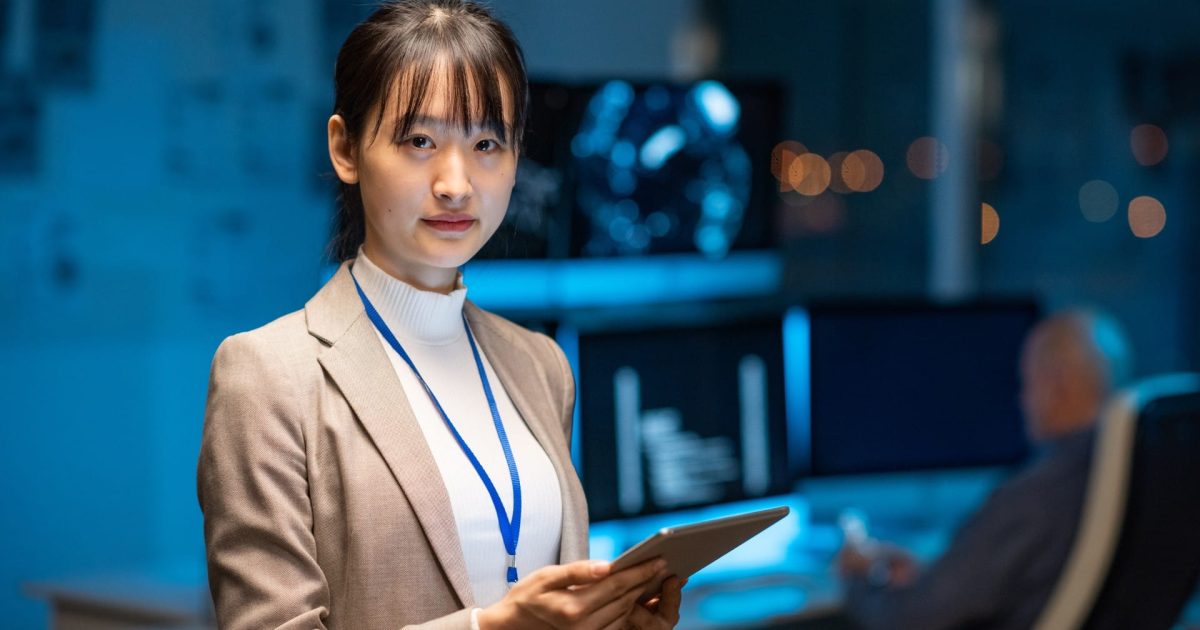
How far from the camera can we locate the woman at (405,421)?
117 cm

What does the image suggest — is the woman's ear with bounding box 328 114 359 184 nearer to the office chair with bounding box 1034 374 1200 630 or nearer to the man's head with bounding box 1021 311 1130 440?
the office chair with bounding box 1034 374 1200 630

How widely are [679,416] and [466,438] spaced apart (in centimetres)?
164

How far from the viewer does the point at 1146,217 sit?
4.19m

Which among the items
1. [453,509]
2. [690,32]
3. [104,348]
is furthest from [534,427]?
[690,32]

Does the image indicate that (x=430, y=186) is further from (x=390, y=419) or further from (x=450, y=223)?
(x=390, y=419)

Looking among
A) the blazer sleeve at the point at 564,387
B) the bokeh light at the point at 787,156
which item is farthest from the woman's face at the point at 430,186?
the bokeh light at the point at 787,156

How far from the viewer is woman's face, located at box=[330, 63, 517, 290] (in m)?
1.26

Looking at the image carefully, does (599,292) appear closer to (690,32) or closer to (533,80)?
(533,80)

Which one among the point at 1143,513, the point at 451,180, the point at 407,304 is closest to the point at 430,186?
the point at 451,180

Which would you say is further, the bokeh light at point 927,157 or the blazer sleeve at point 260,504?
the bokeh light at point 927,157

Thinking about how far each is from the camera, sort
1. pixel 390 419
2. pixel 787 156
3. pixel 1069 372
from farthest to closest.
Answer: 1. pixel 787 156
2. pixel 1069 372
3. pixel 390 419

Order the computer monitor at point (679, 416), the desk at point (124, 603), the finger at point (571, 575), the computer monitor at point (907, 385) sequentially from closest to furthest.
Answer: the finger at point (571, 575) < the desk at point (124, 603) < the computer monitor at point (679, 416) < the computer monitor at point (907, 385)

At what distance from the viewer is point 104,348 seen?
275 centimetres

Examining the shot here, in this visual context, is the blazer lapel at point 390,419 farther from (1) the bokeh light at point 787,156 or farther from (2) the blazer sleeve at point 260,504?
(1) the bokeh light at point 787,156
